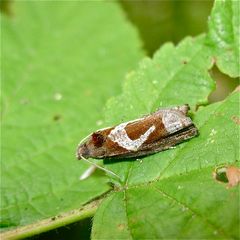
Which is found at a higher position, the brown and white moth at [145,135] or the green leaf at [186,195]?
the brown and white moth at [145,135]

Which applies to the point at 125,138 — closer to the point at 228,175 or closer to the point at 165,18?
the point at 228,175

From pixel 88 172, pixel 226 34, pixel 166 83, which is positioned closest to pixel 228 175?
pixel 166 83

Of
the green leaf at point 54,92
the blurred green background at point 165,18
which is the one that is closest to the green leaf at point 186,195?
the green leaf at point 54,92

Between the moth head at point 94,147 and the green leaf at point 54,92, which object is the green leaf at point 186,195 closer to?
the moth head at point 94,147

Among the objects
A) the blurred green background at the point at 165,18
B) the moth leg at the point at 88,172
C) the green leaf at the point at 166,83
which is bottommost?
the blurred green background at the point at 165,18

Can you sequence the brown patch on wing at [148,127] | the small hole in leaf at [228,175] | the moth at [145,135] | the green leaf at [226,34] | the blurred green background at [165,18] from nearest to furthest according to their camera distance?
the small hole in leaf at [228,175] < the moth at [145,135] < the brown patch on wing at [148,127] < the green leaf at [226,34] < the blurred green background at [165,18]

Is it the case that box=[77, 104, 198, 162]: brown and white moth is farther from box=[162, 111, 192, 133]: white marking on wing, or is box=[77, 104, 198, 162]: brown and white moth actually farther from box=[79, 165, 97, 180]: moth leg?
box=[79, 165, 97, 180]: moth leg

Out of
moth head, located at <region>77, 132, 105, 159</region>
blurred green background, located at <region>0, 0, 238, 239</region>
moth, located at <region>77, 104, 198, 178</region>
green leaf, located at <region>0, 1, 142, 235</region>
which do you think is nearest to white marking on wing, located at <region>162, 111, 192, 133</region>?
moth, located at <region>77, 104, 198, 178</region>
